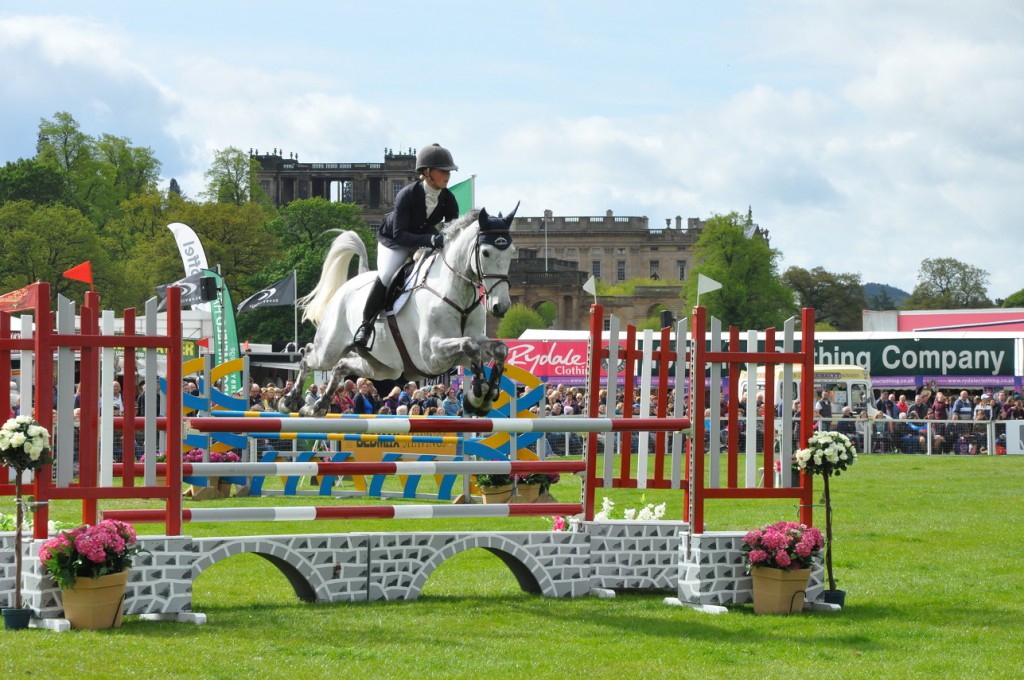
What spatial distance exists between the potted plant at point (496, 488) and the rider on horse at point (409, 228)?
19.4 ft

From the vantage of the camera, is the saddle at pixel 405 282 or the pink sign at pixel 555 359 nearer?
the saddle at pixel 405 282

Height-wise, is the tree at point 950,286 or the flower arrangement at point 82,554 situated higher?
the tree at point 950,286

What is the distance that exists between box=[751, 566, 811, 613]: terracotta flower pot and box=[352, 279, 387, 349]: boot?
317 cm

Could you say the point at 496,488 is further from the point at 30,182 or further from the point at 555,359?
the point at 30,182

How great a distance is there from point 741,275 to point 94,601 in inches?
2559

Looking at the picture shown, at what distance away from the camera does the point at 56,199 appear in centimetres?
6969

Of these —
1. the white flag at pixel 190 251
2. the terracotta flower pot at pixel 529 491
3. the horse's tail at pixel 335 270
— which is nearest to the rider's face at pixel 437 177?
the horse's tail at pixel 335 270

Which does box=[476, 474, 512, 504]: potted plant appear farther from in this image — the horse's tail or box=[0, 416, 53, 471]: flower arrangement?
box=[0, 416, 53, 471]: flower arrangement

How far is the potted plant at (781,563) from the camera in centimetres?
779

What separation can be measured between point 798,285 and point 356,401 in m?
97.7

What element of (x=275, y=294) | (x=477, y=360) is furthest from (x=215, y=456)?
(x=275, y=294)

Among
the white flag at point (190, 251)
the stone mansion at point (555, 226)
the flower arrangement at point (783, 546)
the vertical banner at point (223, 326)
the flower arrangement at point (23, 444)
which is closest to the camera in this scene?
the flower arrangement at point (23, 444)

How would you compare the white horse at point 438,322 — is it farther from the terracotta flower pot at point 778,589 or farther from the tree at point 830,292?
the tree at point 830,292

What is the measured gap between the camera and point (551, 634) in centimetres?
703
